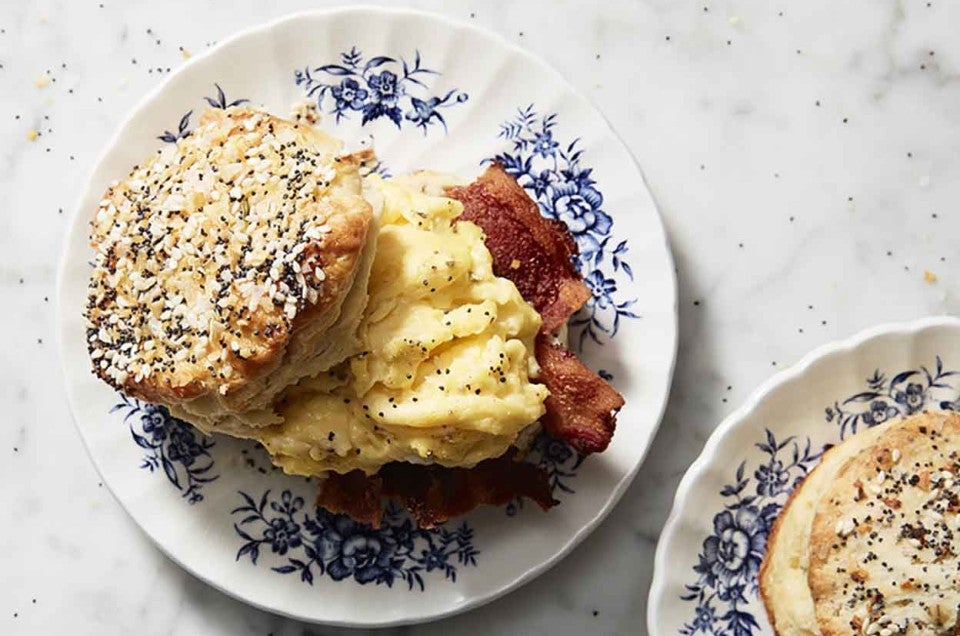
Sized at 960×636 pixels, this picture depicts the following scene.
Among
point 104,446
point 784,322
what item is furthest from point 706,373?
point 104,446

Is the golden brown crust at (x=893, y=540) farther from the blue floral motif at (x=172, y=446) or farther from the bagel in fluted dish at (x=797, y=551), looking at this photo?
the blue floral motif at (x=172, y=446)

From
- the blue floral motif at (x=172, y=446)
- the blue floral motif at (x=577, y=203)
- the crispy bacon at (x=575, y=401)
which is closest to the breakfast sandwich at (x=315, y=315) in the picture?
the crispy bacon at (x=575, y=401)

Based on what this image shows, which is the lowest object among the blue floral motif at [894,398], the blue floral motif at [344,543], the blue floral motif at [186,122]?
the blue floral motif at [344,543]

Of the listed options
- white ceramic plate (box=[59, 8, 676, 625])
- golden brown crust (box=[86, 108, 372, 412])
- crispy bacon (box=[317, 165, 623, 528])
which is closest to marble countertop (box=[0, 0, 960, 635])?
white ceramic plate (box=[59, 8, 676, 625])

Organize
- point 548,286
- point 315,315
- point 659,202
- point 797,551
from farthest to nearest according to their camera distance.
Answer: point 659,202 → point 548,286 → point 797,551 → point 315,315

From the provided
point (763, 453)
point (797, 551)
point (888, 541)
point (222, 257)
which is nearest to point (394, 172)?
point (222, 257)

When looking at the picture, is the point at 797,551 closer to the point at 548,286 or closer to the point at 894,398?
the point at 894,398
